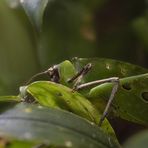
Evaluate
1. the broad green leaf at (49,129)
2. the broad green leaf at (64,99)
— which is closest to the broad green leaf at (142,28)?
the broad green leaf at (64,99)

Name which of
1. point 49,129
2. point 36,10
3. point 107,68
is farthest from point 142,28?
point 49,129

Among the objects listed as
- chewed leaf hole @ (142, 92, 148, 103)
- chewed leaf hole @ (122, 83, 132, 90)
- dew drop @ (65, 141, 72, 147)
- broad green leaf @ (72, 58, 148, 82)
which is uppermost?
dew drop @ (65, 141, 72, 147)

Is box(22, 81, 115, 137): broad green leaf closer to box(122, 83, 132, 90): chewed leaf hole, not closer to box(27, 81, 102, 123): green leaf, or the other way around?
box(27, 81, 102, 123): green leaf

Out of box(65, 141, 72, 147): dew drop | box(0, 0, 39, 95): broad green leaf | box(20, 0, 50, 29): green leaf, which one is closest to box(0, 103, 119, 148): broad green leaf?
box(65, 141, 72, 147): dew drop

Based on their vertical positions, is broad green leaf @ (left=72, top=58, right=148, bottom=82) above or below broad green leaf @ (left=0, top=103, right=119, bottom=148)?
below

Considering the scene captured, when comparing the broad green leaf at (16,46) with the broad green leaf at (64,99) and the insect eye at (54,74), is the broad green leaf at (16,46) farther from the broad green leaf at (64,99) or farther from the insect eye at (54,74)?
the broad green leaf at (64,99)

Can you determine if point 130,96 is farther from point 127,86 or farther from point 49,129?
point 49,129

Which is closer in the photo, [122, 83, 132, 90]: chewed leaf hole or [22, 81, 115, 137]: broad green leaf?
[22, 81, 115, 137]: broad green leaf
